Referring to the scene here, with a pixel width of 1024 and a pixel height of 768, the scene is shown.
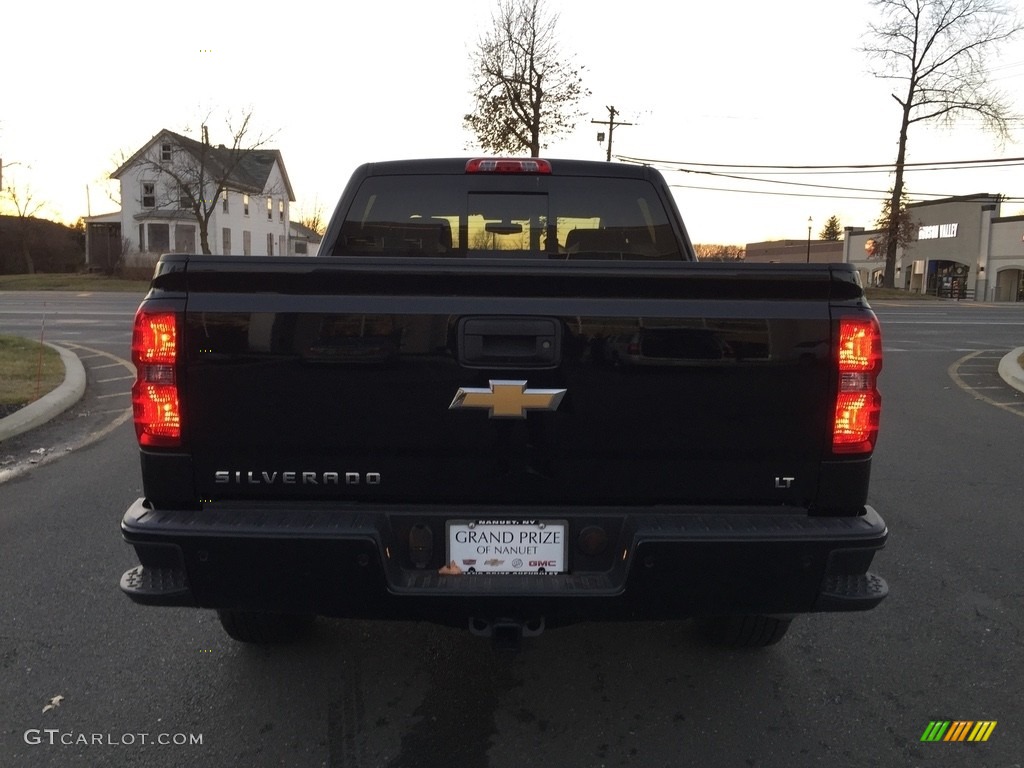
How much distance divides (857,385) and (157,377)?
2.07m

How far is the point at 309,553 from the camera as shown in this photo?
2.32 m

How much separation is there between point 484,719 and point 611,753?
46 cm

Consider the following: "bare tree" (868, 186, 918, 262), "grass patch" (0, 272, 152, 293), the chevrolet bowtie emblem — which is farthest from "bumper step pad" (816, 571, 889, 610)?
"bare tree" (868, 186, 918, 262)

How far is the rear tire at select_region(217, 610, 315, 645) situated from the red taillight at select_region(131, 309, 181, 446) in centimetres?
98

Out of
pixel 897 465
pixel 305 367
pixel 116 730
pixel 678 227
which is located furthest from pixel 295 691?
pixel 897 465

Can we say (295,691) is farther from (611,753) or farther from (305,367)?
(305,367)

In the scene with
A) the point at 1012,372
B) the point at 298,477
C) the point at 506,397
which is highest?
the point at 506,397

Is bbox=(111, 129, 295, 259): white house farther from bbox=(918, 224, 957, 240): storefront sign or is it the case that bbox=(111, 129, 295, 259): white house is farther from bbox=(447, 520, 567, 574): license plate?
bbox=(918, 224, 957, 240): storefront sign

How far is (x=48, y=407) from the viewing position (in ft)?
26.5

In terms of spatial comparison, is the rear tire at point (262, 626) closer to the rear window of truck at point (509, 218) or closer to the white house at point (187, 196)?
the rear window of truck at point (509, 218)

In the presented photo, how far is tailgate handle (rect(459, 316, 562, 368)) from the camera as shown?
2.32 m

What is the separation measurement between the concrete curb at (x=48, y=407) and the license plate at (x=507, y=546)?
6332mm

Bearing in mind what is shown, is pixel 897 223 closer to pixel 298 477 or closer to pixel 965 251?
pixel 965 251

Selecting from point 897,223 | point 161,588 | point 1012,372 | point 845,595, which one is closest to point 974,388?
point 1012,372
